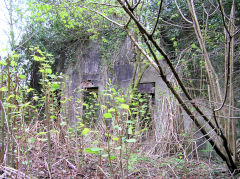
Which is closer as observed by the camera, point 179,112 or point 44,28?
point 179,112

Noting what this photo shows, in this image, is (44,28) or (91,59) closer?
(91,59)

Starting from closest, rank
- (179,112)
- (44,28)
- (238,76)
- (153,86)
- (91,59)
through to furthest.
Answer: (238,76)
(179,112)
(153,86)
(91,59)
(44,28)

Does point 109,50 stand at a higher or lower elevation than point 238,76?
higher

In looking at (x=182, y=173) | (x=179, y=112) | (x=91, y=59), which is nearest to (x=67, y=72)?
(x=91, y=59)

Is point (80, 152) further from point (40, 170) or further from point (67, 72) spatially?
point (67, 72)

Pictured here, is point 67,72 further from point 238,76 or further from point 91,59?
point 238,76

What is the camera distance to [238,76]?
3465 millimetres

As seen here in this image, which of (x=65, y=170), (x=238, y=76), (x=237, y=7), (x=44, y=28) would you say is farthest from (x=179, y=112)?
(x=44, y=28)

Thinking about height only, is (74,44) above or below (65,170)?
above

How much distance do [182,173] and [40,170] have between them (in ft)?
5.39

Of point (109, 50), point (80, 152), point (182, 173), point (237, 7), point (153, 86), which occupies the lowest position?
point (182, 173)

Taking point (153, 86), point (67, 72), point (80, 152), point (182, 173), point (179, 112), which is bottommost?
point (182, 173)

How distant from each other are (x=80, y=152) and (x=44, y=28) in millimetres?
6413

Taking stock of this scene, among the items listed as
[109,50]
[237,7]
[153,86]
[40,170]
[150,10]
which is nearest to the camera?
[40,170]
